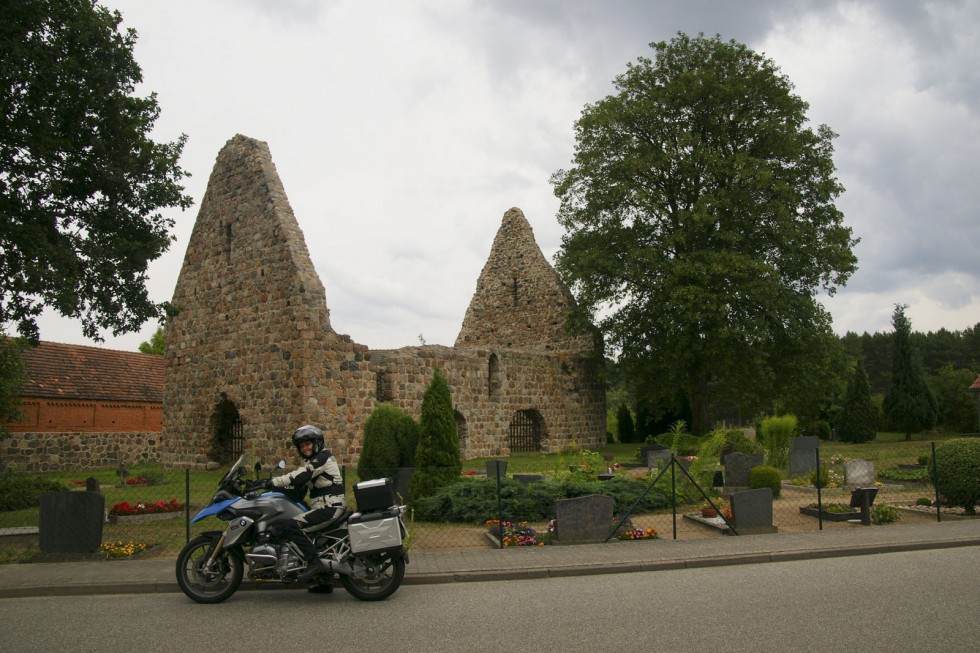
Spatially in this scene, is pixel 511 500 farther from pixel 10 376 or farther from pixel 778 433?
pixel 10 376

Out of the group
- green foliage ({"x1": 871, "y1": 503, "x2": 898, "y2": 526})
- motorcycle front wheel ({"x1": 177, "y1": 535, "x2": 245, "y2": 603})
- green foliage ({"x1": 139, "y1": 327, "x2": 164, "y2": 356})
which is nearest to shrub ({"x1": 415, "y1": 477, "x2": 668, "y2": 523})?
green foliage ({"x1": 871, "y1": 503, "x2": 898, "y2": 526})

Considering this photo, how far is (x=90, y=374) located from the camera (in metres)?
31.9

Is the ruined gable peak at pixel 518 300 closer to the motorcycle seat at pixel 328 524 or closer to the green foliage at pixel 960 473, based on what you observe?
the green foliage at pixel 960 473

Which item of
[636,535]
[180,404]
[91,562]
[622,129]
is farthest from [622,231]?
[91,562]

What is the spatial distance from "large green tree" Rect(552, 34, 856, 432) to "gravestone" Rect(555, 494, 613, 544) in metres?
15.3

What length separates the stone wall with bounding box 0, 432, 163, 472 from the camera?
26.9 metres

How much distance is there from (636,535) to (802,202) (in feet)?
68.6

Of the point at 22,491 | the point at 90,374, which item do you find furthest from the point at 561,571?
the point at 90,374

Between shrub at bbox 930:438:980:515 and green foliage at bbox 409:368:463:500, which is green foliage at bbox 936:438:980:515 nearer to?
shrub at bbox 930:438:980:515

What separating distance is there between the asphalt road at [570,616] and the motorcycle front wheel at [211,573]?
151mm

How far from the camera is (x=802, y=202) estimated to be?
28.3 m

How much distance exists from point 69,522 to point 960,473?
13.8 meters

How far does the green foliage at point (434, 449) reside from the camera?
13.4 m

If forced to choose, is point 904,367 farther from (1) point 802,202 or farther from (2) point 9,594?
(2) point 9,594
